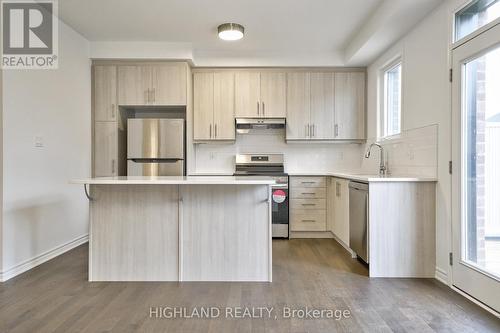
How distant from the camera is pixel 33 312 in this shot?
2.13m

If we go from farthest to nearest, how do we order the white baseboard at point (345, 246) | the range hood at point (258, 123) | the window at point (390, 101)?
the range hood at point (258, 123) < the window at point (390, 101) < the white baseboard at point (345, 246)

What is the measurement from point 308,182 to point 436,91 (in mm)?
2026

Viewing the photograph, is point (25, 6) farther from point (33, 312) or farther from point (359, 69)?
point (359, 69)

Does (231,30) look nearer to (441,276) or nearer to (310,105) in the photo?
(310,105)

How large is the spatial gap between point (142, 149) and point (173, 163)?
0.46 m

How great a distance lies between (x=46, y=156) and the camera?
10.6ft

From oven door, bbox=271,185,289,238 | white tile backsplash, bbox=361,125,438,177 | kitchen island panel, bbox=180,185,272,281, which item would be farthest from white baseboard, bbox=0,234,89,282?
white tile backsplash, bbox=361,125,438,177

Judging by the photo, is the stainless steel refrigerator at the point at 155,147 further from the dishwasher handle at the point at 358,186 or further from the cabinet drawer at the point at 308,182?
the dishwasher handle at the point at 358,186

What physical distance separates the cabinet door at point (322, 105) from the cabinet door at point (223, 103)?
1.21 metres

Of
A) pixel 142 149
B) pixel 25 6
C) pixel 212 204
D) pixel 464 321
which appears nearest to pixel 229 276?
pixel 212 204

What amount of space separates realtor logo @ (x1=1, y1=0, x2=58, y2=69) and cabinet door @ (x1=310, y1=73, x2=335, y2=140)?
3.33 metres

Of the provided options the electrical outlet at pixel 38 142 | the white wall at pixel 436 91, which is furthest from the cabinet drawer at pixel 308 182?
the electrical outlet at pixel 38 142

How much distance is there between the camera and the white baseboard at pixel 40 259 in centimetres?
274

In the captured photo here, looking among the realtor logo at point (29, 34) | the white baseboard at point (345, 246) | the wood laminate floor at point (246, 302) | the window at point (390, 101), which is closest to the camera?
the wood laminate floor at point (246, 302)
